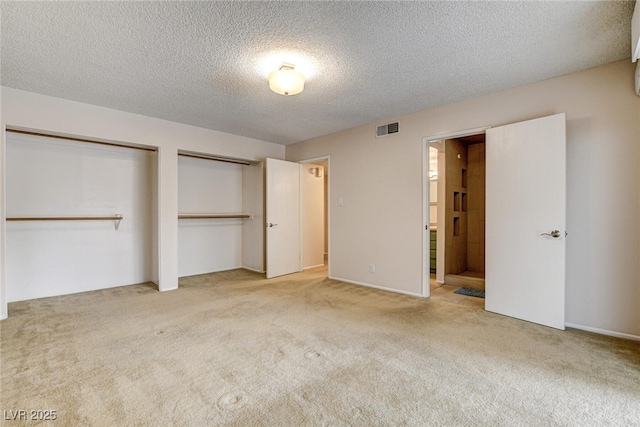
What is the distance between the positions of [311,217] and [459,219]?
9.28 ft

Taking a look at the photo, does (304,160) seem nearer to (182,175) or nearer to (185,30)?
(182,175)

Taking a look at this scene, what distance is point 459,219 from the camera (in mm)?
5352

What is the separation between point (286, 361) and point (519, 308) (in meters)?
2.51

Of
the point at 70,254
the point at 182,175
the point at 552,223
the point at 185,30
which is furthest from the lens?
the point at 182,175

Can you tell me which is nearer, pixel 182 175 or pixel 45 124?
pixel 45 124

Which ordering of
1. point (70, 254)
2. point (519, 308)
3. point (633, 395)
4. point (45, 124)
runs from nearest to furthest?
point (633, 395), point (519, 308), point (45, 124), point (70, 254)

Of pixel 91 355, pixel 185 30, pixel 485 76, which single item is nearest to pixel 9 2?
pixel 185 30

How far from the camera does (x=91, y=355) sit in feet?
7.54

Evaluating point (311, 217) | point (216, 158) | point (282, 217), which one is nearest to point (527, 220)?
point (282, 217)

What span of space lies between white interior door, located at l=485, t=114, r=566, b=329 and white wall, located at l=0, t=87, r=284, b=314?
392cm

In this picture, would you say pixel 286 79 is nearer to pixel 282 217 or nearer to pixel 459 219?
pixel 282 217

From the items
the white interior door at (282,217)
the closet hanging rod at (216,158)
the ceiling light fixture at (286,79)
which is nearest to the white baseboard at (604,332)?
the ceiling light fixture at (286,79)

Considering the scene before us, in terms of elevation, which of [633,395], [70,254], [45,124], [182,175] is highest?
[45,124]

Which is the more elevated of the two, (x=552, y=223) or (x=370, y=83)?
(x=370, y=83)
